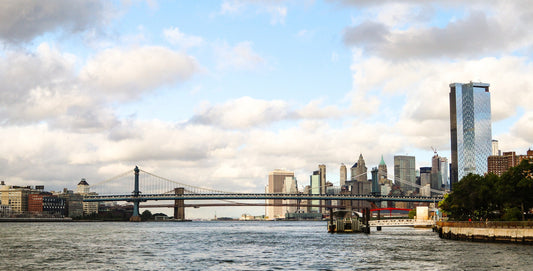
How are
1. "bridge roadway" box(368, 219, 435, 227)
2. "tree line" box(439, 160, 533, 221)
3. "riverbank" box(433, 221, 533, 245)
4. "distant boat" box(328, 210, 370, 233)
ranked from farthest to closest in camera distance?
1. "bridge roadway" box(368, 219, 435, 227)
2. "distant boat" box(328, 210, 370, 233)
3. "tree line" box(439, 160, 533, 221)
4. "riverbank" box(433, 221, 533, 245)

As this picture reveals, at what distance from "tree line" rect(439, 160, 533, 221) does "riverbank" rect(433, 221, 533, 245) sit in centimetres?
454

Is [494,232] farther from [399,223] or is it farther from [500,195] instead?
[399,223]

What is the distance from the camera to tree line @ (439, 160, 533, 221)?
70312 millimetres

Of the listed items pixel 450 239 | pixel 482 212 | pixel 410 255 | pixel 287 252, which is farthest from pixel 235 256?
pixel 482 212

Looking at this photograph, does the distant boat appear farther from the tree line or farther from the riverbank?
the riverbank

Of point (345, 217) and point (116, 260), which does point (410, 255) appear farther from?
point (345, 217)

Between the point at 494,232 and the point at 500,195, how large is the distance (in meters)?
9.05

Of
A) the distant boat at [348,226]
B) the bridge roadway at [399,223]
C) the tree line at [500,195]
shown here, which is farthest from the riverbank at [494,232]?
the bridge roadway at [399,223]

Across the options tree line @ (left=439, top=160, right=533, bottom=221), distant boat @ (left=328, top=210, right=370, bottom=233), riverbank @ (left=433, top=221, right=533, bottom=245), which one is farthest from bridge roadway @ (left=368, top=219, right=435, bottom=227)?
riverbank @ (left=433, top=221, right=533, bottom=245)

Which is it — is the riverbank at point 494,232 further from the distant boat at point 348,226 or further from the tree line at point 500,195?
the distant boat at point 348,226

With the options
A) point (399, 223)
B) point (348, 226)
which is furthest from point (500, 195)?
point (399, 223)

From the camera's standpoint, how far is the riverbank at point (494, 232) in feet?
196

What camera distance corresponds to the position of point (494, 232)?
6469cm

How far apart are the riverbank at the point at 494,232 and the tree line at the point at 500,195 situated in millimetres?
4541
